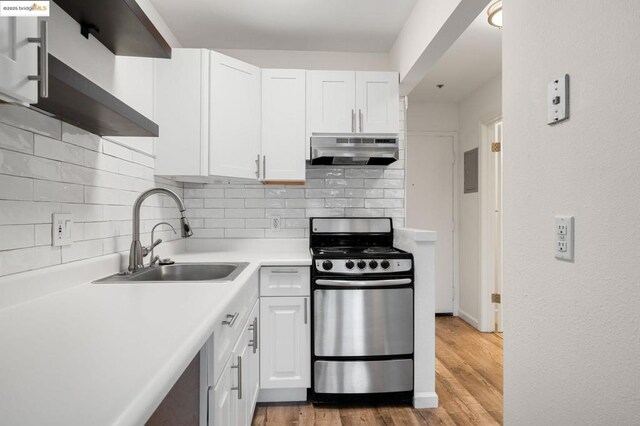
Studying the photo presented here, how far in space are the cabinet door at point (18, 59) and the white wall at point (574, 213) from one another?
120 cm

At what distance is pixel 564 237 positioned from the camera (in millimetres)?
873

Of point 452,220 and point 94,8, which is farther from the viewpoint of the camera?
point 452,220

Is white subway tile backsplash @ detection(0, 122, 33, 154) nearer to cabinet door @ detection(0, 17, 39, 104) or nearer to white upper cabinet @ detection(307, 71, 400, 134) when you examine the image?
cabinet door @ detection(0, 17, 39, 104)

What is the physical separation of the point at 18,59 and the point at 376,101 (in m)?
2.26

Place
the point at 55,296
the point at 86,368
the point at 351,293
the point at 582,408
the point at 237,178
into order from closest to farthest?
the point at 86,368 < the point at 582,408 < the point at 55,296 < the point at 351,293 < the point at 237,178

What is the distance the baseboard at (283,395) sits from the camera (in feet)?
7.36

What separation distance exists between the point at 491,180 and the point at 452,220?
2.39 ft

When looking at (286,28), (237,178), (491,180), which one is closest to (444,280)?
(491,180)

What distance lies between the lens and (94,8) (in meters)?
1.25

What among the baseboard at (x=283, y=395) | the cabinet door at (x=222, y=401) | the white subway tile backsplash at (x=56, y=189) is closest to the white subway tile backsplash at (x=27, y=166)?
the white subway tile backsplash at (x=56, y=189)

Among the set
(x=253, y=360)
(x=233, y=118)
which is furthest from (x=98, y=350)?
(x=233, y=118)

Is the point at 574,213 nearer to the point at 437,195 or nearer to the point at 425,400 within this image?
the point at 425,400

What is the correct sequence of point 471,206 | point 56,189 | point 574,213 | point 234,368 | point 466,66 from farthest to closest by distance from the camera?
point 471,206 → point 466,66 → point 234,368 → point 56,189 → point 574,213

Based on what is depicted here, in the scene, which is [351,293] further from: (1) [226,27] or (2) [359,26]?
(1) [226,27]
